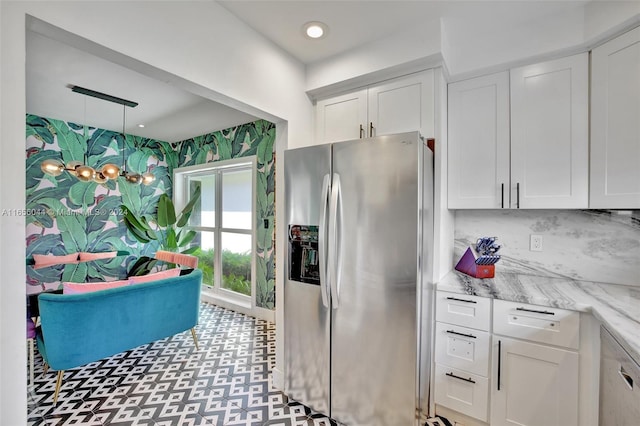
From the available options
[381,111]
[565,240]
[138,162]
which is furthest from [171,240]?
[565,240]

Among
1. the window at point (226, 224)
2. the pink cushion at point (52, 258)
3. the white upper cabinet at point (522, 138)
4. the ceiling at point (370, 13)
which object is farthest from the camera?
the window at point (226, 224)

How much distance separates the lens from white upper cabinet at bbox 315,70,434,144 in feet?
6.29

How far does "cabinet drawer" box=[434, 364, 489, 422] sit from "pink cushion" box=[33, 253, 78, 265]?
443 cm

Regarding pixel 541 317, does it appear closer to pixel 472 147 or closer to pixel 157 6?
pixel 472 147

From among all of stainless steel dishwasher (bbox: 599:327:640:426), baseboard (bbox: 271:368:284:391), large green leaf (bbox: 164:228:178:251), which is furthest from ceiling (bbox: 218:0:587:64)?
large green leaf (bbox: 164:228:178:251)

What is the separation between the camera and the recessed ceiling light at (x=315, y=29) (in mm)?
1856

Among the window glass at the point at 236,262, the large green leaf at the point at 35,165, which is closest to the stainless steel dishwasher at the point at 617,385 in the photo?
the window glass at the point at 236,262

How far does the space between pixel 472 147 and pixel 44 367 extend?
4072mm

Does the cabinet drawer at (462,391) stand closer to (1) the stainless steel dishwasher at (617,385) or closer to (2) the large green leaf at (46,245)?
(1) the stainless steel dishwasher at (617,385)

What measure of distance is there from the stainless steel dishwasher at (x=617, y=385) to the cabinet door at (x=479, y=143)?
3.13 ft

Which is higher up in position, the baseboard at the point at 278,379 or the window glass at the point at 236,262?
the window glass at the point at 236,262

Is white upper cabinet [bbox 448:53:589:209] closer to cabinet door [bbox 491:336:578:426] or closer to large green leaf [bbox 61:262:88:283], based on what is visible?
cabinet door [bbox 491:336:578:426]

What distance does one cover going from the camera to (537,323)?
61.2 inches

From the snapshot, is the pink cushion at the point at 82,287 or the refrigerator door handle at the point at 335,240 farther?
the pink cushion at the point at 82,287
